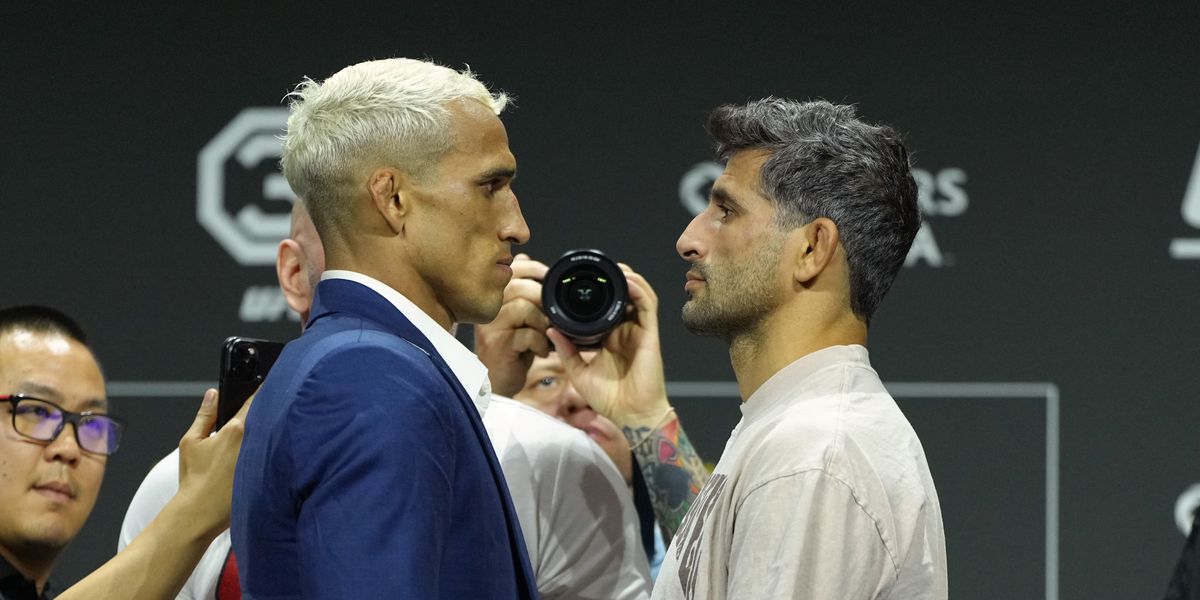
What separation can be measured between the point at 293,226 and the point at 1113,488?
2.17m

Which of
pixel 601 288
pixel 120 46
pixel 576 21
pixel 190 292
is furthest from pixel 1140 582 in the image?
pixel 120 46

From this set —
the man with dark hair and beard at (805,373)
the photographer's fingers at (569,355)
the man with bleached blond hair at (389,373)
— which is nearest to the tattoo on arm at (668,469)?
the photographer's fingers at (569,355)

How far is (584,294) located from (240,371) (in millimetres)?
752

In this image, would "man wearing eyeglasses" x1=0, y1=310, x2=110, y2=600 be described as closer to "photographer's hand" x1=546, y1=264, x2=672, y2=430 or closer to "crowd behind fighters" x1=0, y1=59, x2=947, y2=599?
"crowd behind fighters" x1=0, y1=59, x2=947, y2=599

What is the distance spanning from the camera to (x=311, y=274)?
2203 mm

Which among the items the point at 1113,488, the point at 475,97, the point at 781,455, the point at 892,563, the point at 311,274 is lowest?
the point at 1113,488

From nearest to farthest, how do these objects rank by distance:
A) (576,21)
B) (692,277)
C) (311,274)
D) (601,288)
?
(692,277)
(311,274)
(601,288)
(576,21)

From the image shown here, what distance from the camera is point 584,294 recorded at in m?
2.41

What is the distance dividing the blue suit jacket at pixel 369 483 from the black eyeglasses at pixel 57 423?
3.19ft

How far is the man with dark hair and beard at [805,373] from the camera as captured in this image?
1489 millimetres

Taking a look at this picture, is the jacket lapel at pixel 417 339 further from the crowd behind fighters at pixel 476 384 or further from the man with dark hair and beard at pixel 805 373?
the man with dark hair and beard at pixel 805 373

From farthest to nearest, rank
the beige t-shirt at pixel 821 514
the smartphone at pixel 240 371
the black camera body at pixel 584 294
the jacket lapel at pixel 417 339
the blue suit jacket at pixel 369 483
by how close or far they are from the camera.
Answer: the black camera body at pixel 584 294 < the smartphone at pixel 240 371 < the beige t-shirt at pixel 821 514 < the jacket lapel at pixel 417 339 < the blue suit jacket at pixel 369 483

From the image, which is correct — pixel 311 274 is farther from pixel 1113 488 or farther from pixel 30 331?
pixel 1113 488

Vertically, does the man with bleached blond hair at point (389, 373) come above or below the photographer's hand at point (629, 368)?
above
